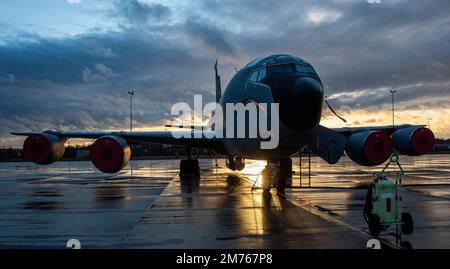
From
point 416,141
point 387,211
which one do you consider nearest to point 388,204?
point 387,211

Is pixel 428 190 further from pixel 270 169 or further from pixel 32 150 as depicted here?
Result: pixel 32 150

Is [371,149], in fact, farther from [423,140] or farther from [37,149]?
[37,149]

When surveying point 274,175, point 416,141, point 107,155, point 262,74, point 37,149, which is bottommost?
point 274,175

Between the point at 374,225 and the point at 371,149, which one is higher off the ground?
the point at 371,149

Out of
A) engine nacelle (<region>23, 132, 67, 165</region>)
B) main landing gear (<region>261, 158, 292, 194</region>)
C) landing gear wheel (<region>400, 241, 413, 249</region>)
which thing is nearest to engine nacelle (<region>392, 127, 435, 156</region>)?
main landing gear (<region>261, 158, 292, 194</region>)

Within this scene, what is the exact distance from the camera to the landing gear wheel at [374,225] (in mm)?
8602

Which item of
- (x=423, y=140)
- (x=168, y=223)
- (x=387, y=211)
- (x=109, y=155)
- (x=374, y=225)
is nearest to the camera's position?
(x=374, y=225)

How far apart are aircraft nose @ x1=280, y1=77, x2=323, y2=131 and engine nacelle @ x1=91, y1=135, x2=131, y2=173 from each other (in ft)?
27.0

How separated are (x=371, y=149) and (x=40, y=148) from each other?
1495cm

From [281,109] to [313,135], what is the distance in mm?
1934

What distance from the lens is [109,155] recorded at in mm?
19234

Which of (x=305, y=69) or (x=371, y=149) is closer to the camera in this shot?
(x=305, y=69)

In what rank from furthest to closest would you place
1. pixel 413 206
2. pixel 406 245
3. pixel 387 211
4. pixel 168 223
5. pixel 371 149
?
pixel 371 149 → pixel 413 206 → pixel 168 223 → pixel 387 211 → pixel 406 245

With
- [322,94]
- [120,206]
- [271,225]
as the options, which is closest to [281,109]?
[322,94]
